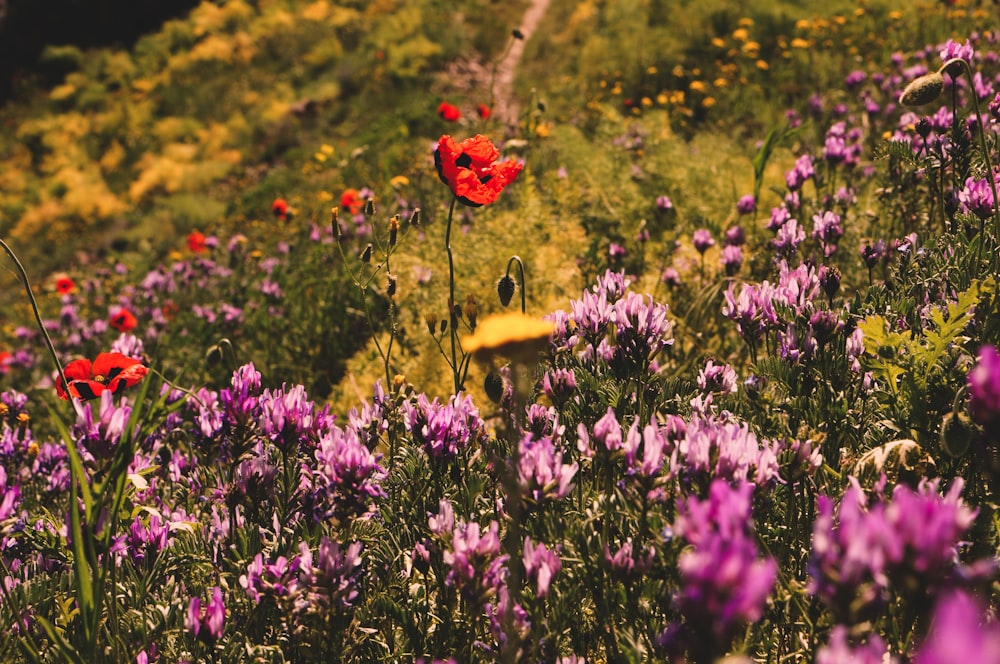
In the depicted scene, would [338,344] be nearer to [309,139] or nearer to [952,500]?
[952,500]

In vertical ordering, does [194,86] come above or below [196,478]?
below

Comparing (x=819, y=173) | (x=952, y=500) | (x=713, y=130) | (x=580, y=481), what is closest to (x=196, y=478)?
(x=580, y=481)

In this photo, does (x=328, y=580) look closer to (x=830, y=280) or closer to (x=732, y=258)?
(x=830, y=280)

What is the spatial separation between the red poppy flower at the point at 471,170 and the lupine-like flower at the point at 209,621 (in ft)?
3.96

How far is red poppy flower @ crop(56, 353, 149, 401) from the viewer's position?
81.4 inches

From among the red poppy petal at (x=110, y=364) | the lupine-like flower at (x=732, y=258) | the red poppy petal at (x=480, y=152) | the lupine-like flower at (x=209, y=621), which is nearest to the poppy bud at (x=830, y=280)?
the red poppy petal at (x=480, y=152)

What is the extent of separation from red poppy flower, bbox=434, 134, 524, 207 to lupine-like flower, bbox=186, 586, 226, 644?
3.96 feet

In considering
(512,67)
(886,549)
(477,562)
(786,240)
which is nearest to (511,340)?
(477,562)

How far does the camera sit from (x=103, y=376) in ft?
7.56

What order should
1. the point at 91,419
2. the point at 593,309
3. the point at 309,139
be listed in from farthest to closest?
the point at 309,139 < the point at 593,309 < the point at 91,419

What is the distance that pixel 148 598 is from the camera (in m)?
1.74

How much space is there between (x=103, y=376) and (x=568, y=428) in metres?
1.51

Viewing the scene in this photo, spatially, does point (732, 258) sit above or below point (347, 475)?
below

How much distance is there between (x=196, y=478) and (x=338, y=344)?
2.67 m
